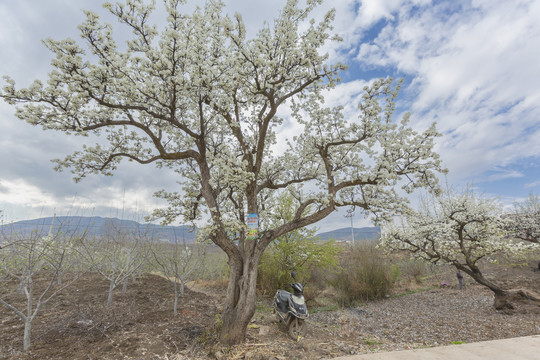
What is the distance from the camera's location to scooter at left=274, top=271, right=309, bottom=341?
5521 millimetres

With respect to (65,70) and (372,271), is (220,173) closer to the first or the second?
(65,70)

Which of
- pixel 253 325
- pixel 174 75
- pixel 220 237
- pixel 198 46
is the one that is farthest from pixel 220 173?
pixel 253 325

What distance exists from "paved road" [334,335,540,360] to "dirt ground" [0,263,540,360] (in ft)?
10.6

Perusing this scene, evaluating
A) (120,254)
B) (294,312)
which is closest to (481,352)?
(294,312)

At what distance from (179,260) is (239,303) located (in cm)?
402

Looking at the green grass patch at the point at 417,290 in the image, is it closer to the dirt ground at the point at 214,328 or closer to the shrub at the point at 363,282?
the shrub at the point at 363,282

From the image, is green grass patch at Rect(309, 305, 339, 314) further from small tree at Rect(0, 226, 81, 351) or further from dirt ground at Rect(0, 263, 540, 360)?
small tree at Rect(0, 226, 81, 351)

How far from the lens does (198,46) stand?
440cm

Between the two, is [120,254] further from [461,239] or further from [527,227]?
[527,227]

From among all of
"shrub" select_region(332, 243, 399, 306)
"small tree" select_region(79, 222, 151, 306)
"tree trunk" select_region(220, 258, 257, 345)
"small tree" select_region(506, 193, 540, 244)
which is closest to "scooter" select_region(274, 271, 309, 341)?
"tree trunk" select_region(220, 258, 257, 345)

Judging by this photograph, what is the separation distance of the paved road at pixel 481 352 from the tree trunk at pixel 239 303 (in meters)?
3.52

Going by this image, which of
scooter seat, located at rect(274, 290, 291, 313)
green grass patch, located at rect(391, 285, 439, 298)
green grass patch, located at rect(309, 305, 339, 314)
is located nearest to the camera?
scooter seat, located at rect(274, 290, 291, 313)

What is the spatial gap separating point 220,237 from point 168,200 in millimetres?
1947

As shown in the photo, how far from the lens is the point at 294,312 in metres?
5.53
